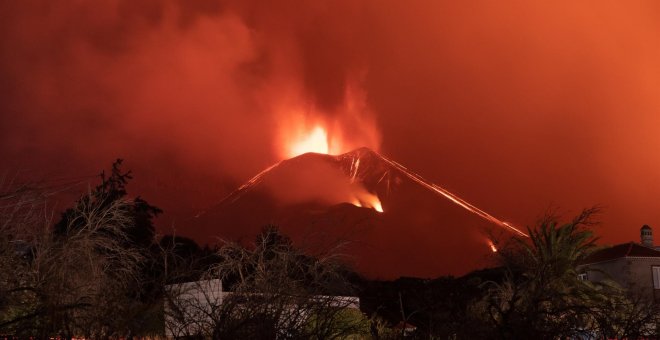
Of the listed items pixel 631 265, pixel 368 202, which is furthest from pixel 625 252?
pixel 368 202

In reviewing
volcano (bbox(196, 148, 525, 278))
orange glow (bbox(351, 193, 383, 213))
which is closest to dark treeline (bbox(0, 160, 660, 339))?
volcano (bbox(196, 148, 525, 278))

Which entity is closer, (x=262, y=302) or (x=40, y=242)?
(x=262, y=302)

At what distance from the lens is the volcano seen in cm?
11719

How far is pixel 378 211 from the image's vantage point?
126 meters

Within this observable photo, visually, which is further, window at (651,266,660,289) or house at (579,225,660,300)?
window at (651,266,660,289)

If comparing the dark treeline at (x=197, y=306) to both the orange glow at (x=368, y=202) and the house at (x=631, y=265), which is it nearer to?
the house at (x=631, y=265)

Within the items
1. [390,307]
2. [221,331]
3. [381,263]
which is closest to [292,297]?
[221,331]

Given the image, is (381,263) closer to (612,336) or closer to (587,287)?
Result: (587,287)

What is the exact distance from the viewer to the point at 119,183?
5994 centimetres

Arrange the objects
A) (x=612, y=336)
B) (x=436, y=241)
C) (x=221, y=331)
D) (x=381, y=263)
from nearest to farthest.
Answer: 1. (x=221, y=331)
2. (x=612, y=336)
3. (x=381, y=263)
4. (x=436, y=241)

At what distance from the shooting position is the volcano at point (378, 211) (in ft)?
384

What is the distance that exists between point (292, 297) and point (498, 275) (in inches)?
1915

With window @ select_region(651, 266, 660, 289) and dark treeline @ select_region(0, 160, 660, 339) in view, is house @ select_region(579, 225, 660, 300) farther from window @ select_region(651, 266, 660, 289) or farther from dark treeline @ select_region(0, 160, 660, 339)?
dark treeline @ select_region(0, 160, 660, 339)

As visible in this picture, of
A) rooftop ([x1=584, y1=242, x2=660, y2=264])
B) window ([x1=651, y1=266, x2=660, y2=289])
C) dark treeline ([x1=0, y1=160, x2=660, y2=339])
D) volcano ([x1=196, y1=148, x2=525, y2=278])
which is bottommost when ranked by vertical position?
dark treeline ([x1=0, y1=160, x2=660, y2=339])
